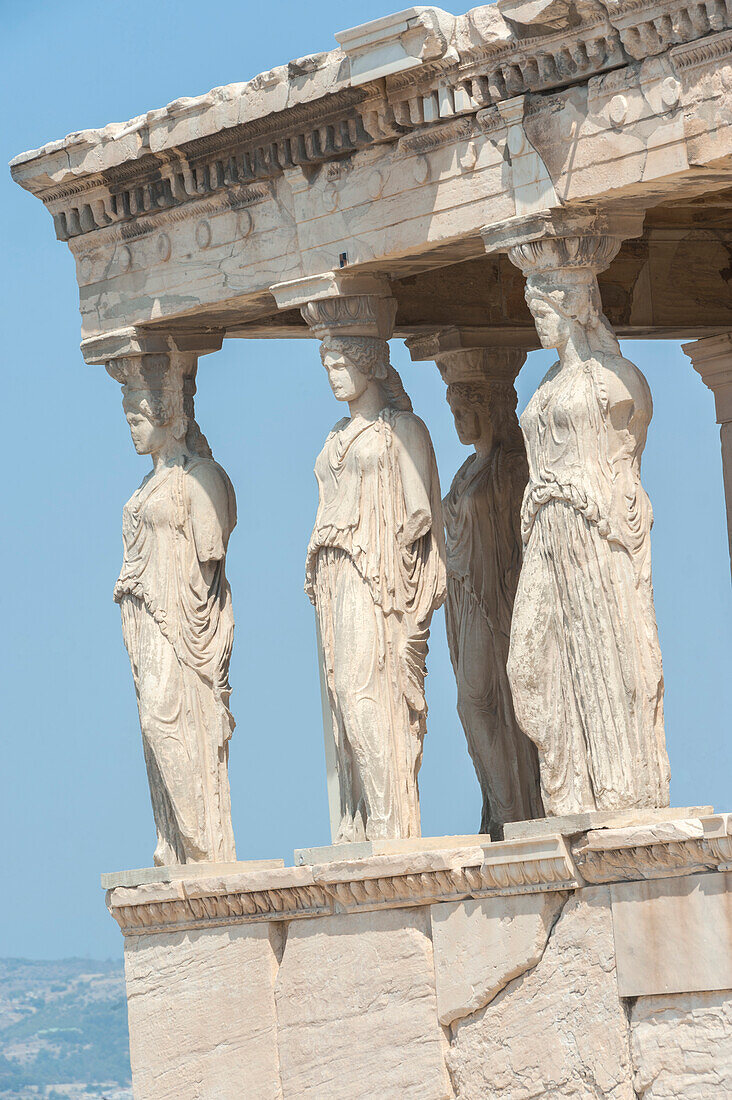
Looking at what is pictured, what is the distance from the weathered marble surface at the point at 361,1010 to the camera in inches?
482

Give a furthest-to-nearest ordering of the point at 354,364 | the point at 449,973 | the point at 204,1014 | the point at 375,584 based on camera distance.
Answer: the point at 204,1014
the point at 354,364
the point at 375,584
the point at 449,973

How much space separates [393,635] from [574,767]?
1305 millimetres

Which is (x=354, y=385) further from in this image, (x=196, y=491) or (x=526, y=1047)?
(x=526, y=1047)

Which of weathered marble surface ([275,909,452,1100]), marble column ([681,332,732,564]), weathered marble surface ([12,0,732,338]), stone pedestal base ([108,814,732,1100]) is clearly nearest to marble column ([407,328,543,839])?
weathered marble surface ([12,0,732,338])

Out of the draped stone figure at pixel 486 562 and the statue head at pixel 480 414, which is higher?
the statue head at pixel 480 414

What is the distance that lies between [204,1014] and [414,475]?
8.69ft

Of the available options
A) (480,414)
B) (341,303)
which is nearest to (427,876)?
(341,303)

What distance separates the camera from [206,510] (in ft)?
45.3

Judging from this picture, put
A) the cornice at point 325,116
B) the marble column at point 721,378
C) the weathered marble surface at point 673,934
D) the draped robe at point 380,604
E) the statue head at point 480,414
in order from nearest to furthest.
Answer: the weathered marble surface at point 673,934 < the cornice at point 325,116 < the draped robe at point 380,604 < the statue head at point 480,414 < the marble column at point 721,378

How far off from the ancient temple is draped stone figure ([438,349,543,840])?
0.02 metres

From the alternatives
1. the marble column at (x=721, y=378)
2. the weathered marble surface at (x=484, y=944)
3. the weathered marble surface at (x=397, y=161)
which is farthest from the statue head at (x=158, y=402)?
the marble column at (x=721, y=378)

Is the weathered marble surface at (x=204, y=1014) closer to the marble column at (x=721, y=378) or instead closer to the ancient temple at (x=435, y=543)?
the ancient temple at (x=435, y=543)

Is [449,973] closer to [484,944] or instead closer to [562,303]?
[484,944]

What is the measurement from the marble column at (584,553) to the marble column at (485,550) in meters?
2.41
